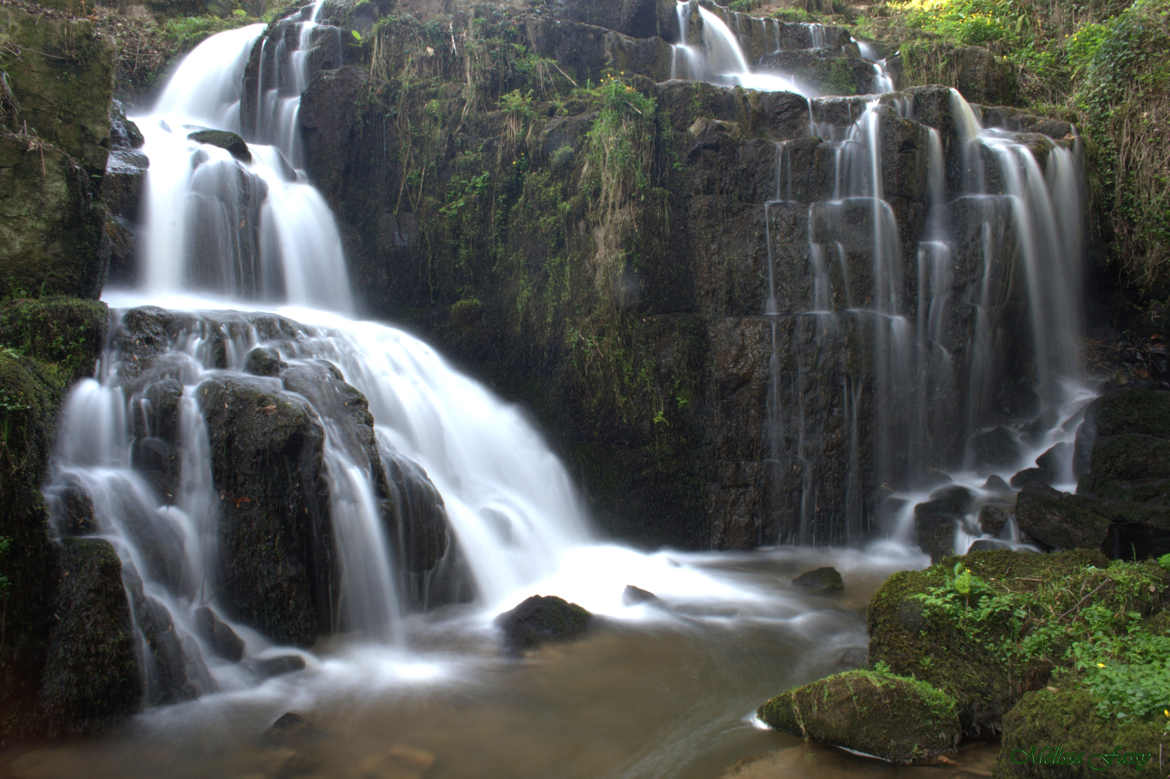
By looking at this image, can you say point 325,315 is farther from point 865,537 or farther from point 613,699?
point 865,537

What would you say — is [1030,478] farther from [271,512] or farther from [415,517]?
[271,512]

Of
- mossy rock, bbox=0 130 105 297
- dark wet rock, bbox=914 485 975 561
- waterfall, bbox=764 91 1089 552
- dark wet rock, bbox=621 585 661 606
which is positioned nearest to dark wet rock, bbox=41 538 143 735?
mossy rock, bbox=0 130 105 297

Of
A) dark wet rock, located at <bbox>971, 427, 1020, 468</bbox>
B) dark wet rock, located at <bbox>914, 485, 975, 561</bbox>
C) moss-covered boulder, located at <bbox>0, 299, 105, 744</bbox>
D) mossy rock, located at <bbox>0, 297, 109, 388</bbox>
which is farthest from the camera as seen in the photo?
dark wet rock, located at <bbox>971, 427, 1020, 468</bbox>

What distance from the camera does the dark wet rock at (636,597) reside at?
22.9 ft

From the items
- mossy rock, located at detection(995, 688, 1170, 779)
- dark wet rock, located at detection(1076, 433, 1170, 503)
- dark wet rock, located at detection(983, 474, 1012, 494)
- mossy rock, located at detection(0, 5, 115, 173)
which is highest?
mossy rock, located at detection(0, 5, 115, 173)

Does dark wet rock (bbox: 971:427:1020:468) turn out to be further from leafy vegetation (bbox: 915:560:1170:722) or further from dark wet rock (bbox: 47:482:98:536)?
dark wet rock (bbox: 47:482:98:536)

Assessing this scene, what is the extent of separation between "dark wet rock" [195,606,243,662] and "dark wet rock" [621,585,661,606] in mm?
3267

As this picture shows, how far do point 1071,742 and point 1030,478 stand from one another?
259 inches

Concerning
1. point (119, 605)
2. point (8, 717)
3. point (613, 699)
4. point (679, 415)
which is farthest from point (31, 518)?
point (679, 415)

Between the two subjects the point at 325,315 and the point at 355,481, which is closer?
the point at 355,481

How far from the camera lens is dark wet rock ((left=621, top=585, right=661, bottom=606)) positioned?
6988 mm

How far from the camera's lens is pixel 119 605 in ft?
15.2

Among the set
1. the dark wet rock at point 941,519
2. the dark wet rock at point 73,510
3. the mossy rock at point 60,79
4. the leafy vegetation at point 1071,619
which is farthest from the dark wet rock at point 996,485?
the mossy rock at point 60,79

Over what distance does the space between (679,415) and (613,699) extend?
4.33 m
